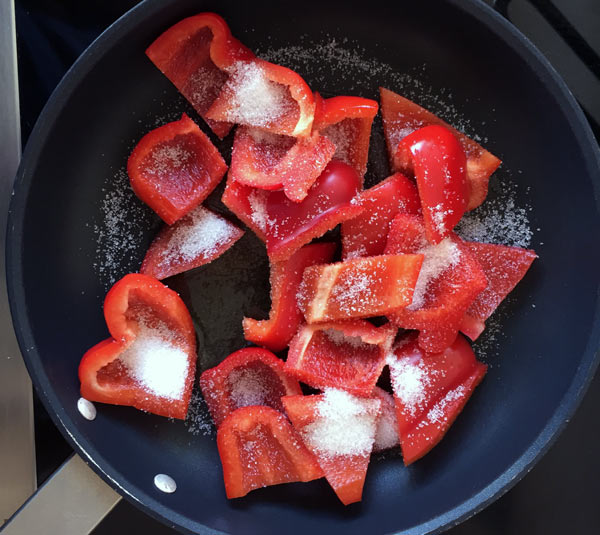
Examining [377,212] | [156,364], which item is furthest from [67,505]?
[377,212]

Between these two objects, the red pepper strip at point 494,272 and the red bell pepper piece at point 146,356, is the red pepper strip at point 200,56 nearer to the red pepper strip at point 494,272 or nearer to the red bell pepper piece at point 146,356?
the red bell pepper piece at point 146,356

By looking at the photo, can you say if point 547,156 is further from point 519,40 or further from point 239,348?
point 239,348

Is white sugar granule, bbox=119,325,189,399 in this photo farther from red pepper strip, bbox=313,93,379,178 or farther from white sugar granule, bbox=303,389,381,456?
red pepper strip, bbox=313,93,379,178

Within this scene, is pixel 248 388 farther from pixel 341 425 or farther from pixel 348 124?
pixel 348 124

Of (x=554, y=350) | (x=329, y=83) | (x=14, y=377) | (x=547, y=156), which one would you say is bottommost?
(x=14, y=377)

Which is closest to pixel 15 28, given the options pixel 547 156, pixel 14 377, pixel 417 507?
pixel 14 377

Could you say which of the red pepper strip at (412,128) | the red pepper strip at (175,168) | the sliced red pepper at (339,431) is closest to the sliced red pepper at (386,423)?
the sliced red pepper at (339,431)

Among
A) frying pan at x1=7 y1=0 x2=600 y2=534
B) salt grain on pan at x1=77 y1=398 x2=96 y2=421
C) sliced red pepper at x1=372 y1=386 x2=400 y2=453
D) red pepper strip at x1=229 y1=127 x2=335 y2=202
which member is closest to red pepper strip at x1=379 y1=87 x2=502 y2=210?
frying pan at x1=7 y1=0 x2=600 y2=534
